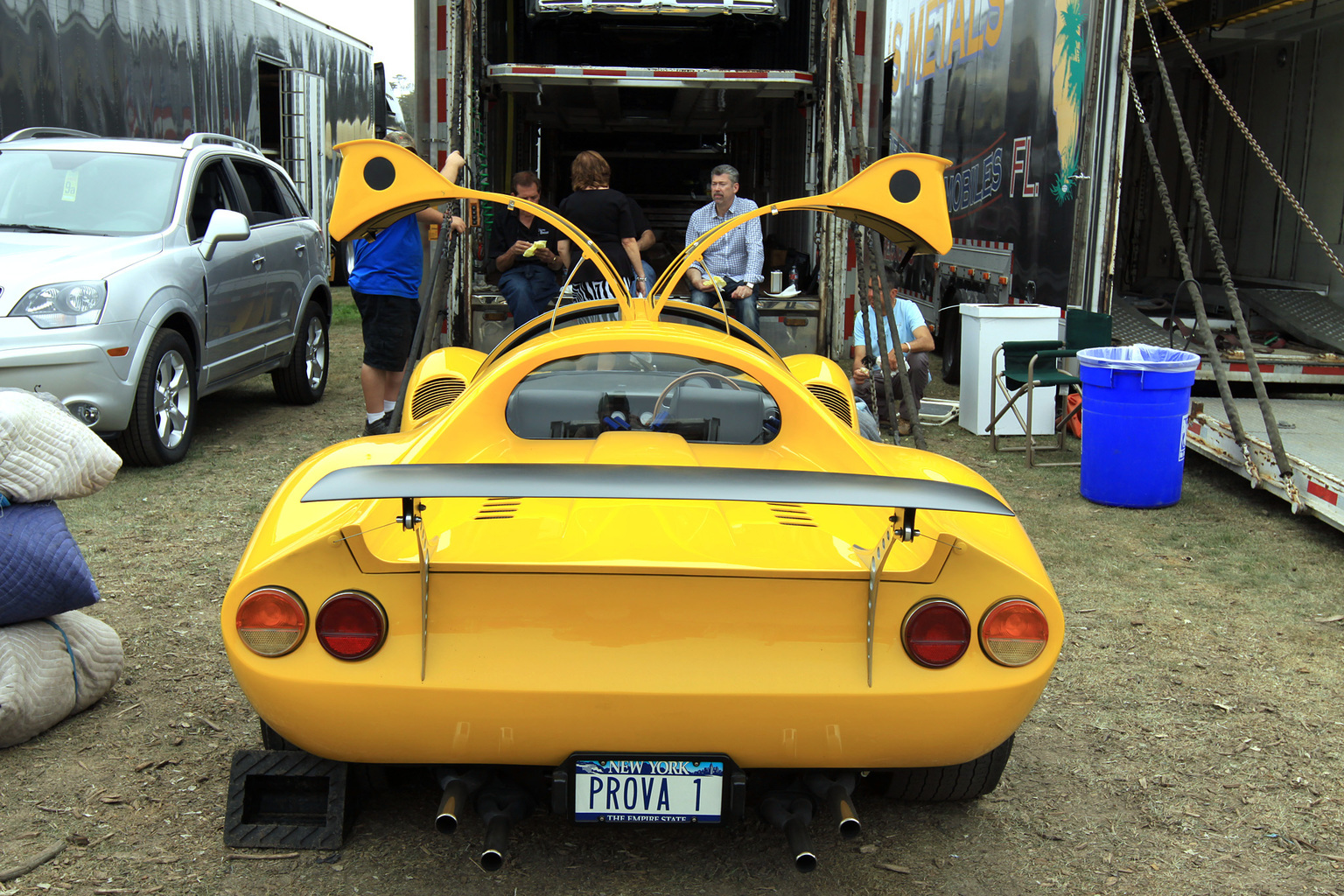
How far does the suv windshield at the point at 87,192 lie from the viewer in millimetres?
7051

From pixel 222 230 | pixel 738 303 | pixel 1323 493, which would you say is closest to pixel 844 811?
pixel 1323 493

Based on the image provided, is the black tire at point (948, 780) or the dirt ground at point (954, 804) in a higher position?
the black tire at point (948, 780)

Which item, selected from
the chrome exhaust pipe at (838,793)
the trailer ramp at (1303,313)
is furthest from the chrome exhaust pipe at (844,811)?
the trailer ramp at (1303,313)

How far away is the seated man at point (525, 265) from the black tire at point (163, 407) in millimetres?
2142

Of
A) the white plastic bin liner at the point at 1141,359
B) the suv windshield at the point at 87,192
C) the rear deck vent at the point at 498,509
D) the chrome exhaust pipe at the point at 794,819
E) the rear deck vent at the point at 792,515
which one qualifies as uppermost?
the suv windshield at the point at 87,192

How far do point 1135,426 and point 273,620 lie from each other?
5418mm

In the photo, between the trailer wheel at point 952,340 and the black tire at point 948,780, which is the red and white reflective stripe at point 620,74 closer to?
the trailer wheel at point 952,340

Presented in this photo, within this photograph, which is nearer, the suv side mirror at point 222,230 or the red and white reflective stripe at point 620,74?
the suv side mirror at point 222,230

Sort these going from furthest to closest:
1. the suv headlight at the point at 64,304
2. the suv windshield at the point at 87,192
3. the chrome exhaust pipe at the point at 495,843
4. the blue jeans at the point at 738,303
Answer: the blue jeans at the point at 738,303, the suv windshield at the point at 87,192, the suv headlight at the point at 64,304, the chrome exhaust pipe at the point at 495,843

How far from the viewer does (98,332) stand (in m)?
6.24

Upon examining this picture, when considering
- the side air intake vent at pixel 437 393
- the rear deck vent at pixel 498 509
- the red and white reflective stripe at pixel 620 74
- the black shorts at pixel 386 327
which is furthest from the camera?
the red and white reflective stripe at pixel 620 74

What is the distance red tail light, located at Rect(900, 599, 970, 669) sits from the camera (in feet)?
7.87

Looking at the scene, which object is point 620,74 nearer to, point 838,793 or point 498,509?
point 498,509

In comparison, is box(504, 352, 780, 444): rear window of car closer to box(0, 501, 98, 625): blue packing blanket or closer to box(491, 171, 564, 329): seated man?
box(0, 501, 98, 625): blue packing blanket
